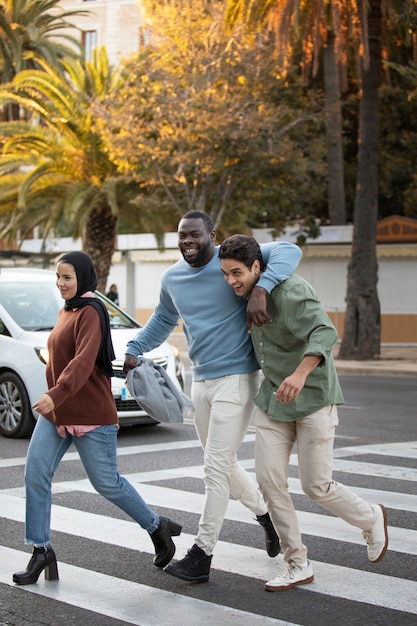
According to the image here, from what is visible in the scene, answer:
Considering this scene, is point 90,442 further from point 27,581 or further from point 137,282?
point 137,282

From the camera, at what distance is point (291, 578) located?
213 inches

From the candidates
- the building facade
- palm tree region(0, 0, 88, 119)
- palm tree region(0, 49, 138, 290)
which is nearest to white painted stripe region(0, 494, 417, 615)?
palm tree region(0, 49, 138, 290)

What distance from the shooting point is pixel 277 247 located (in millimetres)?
5570

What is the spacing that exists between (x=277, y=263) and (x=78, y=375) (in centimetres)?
114

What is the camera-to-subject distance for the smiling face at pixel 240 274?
5402 mm

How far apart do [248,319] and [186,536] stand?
195cm

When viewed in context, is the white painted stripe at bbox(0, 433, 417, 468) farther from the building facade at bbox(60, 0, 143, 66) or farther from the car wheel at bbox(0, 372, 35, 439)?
the building facade at bbox(60, 0, 143, 66)

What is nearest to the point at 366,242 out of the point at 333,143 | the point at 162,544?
the point at 333,143

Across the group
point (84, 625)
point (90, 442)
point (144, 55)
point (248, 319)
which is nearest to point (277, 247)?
point (248, 319)

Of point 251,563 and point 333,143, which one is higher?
point 333,143

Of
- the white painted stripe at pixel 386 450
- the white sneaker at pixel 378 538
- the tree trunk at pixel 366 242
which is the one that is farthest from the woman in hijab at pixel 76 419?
the tree trunk at pixel 366 242

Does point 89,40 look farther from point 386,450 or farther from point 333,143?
point 386,450

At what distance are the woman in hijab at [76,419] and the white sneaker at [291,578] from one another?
0.66 meters

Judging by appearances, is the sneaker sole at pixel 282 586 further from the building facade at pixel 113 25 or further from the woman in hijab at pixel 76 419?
the building facade at pixel 113 25
